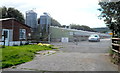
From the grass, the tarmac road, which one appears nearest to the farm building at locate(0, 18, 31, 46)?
the grass

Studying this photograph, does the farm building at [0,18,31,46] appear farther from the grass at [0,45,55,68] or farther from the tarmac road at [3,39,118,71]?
the tarmac road at [3,39,118,71]

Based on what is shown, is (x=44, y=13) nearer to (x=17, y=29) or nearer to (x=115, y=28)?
(x=17, y=29)

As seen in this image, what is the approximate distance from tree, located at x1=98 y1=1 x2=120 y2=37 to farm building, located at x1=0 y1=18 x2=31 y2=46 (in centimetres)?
1196

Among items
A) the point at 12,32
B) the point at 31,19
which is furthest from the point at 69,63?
the point at 31,19

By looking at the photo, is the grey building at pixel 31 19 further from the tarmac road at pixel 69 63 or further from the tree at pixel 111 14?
the tree at pixel 111 14

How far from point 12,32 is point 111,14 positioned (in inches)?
519

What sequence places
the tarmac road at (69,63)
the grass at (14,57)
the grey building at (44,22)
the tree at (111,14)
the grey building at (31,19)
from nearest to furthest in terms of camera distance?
the tarmac road at (69,63)
the grass at (14,57)
the tree at (111,14)
the grey building at (44,22)
the grey building at (31,19)

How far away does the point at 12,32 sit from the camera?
686 inches

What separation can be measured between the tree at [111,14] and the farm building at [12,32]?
39.2ft

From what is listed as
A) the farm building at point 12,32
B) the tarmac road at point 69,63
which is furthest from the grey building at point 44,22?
the tarmac road at point 69,63

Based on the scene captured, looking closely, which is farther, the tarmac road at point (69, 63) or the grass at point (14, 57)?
the grass at point (14, 57)

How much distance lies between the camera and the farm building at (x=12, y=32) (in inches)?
643

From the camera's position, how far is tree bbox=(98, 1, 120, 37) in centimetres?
768

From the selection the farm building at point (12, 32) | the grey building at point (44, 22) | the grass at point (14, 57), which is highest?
the grey building at point (44, 22)
